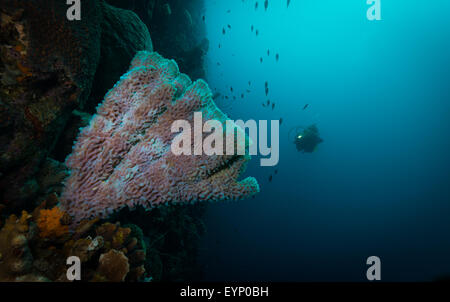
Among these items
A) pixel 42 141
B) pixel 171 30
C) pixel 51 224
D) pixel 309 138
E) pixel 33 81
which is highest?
pixel 171 30

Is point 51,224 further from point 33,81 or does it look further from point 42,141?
point 33,81

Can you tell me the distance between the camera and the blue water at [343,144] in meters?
32.6

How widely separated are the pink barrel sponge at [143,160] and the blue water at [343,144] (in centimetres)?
743

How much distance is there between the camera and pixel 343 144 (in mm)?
80812

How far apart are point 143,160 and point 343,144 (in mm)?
92021

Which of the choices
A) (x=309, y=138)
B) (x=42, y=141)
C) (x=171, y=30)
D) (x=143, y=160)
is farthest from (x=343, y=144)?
(x=42, y=141)

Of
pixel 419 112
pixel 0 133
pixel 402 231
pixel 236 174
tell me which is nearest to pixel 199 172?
pixel 236 174

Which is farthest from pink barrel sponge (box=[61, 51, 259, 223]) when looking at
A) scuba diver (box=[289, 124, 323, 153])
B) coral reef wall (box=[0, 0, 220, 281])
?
scuba diver (box=[289, 124, 323, 153])

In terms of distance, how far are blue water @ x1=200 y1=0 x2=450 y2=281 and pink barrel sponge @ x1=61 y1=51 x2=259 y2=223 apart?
7.43 meters

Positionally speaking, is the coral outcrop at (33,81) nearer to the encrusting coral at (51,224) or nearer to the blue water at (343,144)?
the encrusting coral at (51,224)

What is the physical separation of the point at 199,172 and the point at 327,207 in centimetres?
5572

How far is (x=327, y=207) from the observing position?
163 ft

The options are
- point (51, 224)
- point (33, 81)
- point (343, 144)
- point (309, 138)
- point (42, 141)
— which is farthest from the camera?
point (343, 144)

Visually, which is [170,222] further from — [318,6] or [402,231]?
[318,6]
